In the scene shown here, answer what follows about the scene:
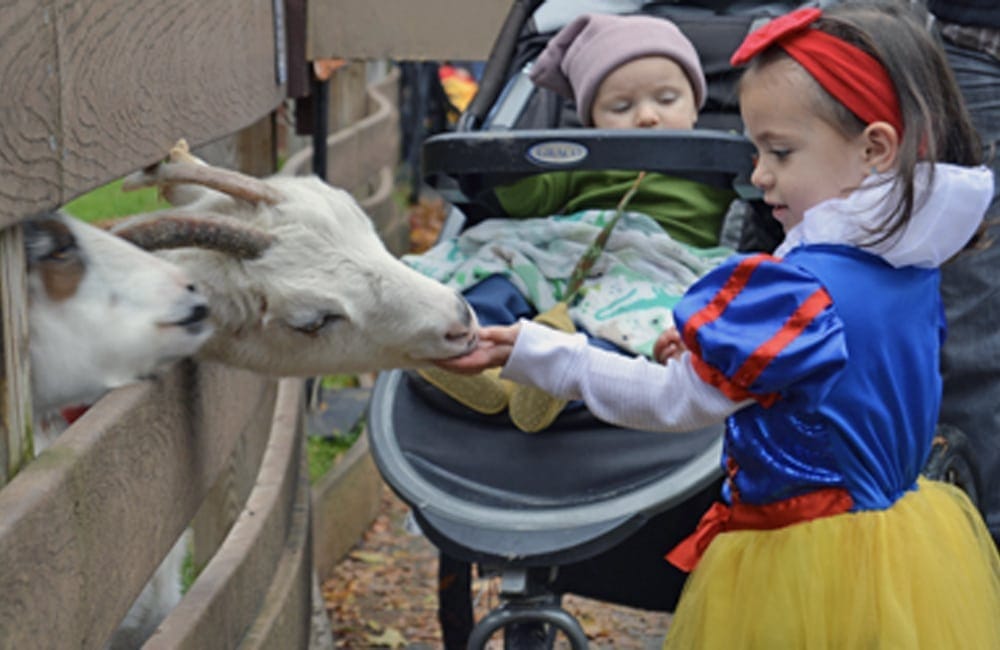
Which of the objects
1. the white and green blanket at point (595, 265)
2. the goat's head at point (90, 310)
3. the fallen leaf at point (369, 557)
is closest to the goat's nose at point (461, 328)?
the goat's head at point (90, 310)

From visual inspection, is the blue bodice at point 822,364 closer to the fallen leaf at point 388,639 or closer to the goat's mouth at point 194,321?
the goat's mouth at point 194,321

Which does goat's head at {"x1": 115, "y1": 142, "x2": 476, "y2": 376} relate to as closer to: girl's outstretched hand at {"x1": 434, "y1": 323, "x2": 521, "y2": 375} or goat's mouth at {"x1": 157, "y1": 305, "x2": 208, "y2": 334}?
girl's outstretched hand at {"x1": 434, "y1": 323, "x2": 521, "y2": 375}

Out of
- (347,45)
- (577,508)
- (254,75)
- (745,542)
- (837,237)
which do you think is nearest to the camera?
(837,237)

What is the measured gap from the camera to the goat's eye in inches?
117

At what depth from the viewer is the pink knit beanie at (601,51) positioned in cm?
409

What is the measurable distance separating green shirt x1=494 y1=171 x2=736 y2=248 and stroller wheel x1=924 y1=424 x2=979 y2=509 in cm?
78

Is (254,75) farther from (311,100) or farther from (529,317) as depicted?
(311,100)

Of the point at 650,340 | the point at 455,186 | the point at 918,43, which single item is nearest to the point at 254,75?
the point at 455,186

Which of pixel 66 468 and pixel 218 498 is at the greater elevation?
pixel 66 468

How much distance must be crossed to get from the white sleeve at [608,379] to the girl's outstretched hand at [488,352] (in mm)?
32

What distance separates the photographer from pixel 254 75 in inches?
178

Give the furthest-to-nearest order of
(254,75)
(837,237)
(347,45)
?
(347,45) → (254,75) → (837,237)

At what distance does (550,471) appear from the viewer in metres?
3.53

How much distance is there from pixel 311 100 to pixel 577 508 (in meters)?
3.37
